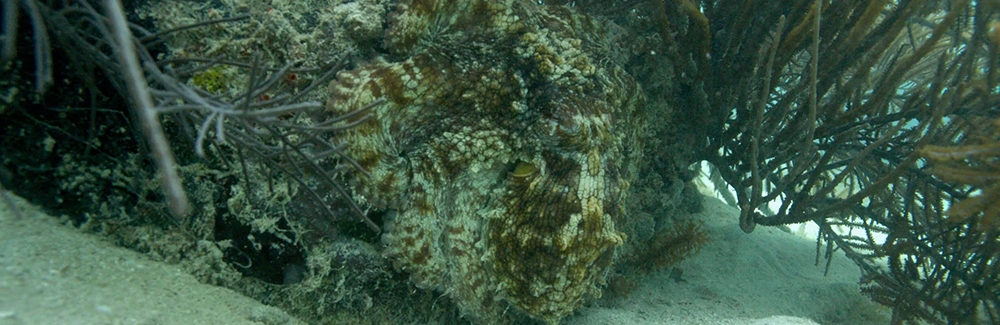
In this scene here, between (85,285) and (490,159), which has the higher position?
(490,159)

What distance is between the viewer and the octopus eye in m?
2.55

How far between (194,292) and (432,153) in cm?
122

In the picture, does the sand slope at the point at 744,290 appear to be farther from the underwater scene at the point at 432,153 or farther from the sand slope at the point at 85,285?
the sand slope at the point at 85,285

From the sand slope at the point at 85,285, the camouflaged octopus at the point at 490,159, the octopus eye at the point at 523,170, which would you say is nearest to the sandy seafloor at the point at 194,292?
the sand slope at the point at 85,285

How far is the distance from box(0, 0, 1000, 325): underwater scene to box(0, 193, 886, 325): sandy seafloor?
15 millimetres

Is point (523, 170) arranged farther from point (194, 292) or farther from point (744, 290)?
point (744, 290)

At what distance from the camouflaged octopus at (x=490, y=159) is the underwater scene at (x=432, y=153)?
0.5 inches

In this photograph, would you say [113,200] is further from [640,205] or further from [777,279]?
[777,279]

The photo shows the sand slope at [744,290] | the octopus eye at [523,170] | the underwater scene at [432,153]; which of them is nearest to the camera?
the underwater scene at [432,153]

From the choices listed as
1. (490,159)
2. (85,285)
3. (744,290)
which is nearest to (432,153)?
(490,159)

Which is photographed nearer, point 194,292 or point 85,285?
point 85,285

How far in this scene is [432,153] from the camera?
8.10 ft

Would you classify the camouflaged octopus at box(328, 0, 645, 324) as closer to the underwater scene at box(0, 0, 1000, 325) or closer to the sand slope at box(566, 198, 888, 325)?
the underwater scene at box(0, 0, 1000, 325)

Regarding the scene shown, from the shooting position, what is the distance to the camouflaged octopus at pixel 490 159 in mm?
2416
